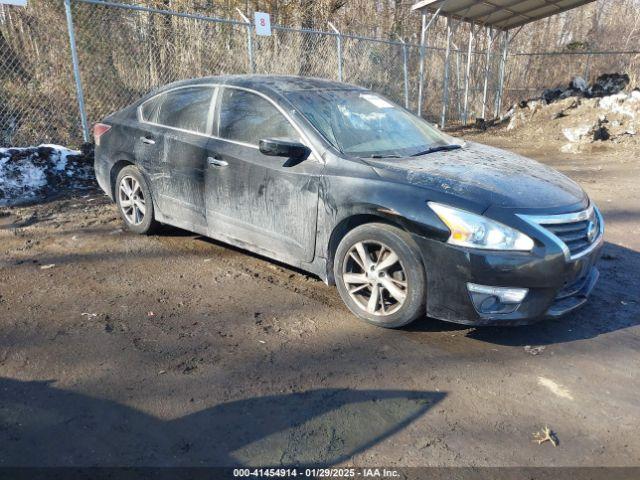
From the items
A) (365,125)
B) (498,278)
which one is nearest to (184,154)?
(365,125)

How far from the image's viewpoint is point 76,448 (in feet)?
7.99

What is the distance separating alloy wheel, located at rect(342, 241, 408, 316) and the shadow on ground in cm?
77

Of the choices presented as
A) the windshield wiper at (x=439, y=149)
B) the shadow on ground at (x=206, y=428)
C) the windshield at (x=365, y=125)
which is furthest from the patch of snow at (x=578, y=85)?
the shadow on ground at (x=206, y=428)

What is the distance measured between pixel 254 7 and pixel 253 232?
13.6 meters

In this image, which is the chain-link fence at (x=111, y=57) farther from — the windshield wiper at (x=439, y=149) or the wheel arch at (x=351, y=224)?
the wheel arch at (x=351, y=224)

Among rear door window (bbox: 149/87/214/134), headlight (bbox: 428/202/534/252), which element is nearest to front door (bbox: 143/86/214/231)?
rear door window (bbox: 149/87/214/134)

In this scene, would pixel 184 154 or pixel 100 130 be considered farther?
pixel 100 130

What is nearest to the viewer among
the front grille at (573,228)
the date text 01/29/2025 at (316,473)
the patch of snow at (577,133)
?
the date text 01/29/2025 at (316,473)

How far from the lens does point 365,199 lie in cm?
350

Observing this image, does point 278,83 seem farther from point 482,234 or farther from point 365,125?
point 482,234

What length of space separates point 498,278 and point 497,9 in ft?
44.2

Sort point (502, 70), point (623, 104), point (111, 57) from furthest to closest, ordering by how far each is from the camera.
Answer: point (502, 70), point (623, 104), point (111, 57)

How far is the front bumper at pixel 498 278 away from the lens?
310cm

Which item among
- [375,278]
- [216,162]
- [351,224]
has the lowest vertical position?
[375,278]
